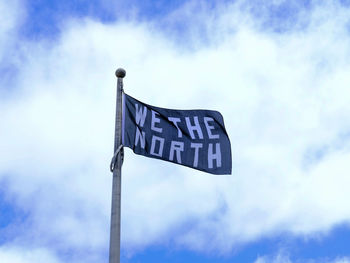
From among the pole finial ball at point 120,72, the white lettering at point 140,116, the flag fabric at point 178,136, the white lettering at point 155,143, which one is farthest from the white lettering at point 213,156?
the pole finial ball at point 120,72

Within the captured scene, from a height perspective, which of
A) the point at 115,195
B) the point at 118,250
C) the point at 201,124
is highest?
the point at 201,124

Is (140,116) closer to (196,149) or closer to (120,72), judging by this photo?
(120,72)

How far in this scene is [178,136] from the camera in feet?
51.6

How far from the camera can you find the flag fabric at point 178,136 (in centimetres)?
1507

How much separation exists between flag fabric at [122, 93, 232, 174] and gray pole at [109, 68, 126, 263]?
14 centimetres

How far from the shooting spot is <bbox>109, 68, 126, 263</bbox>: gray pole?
13203 mm

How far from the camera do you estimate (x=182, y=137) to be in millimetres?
15758

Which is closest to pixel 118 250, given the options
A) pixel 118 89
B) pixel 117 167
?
pixel 117 167

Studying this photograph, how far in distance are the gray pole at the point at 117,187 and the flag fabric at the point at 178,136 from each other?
0.14 metres

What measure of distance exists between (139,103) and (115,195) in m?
2.79

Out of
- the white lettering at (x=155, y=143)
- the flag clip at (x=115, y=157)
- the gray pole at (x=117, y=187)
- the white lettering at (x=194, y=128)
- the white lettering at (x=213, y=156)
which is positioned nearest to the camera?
the gray pole at (x=117, y=187)

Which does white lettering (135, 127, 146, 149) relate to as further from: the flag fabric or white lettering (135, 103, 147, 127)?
white lettering (135, 103, 147, 127)

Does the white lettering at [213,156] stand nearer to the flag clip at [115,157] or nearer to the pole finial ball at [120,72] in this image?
the flag clip at [115,157]

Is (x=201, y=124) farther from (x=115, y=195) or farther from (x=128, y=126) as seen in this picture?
(x=115, y=195)
